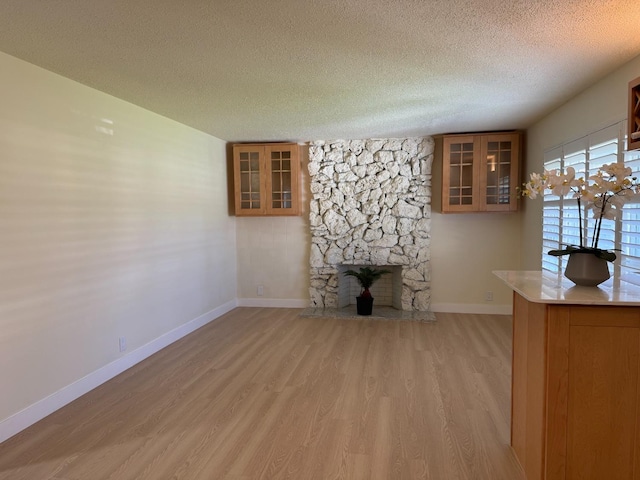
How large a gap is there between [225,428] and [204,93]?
260 centimetres

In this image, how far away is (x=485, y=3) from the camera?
78.0 inches

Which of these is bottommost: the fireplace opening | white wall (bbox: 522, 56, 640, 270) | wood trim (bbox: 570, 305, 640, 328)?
the fireplace opening

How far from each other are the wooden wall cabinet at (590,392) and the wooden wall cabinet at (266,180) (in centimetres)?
434

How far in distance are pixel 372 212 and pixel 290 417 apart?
345cm

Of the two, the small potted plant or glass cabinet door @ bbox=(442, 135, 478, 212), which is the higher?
glass cabinet door @ bbox=(442, 135, 478, 212)

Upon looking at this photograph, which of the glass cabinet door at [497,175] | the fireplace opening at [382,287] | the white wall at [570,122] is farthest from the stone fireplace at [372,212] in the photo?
the white wall at [570,122]

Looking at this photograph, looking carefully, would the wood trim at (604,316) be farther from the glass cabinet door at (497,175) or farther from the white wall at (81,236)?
the glass cabinet door at (497,175)

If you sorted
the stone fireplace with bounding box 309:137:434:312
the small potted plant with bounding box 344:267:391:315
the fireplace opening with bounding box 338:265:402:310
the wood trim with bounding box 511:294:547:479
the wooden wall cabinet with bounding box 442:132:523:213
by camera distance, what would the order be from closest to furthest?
1. the wood trim with bounding box 511:294:547:479
2. the wooden wall cabinet with bounding box 442:132:523:213
3. the small potted plant with bounding box 344:267:391:315
4. the stone fireplace with bounding box 309:137:434:312
5. the fireplace opening with bounding box 338:265:402:310

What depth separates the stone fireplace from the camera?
221 inches

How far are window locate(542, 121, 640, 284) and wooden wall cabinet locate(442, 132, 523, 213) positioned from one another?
2.59 ft

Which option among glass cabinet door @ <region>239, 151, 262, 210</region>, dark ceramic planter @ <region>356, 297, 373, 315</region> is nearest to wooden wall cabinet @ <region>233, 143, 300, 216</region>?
glass cabinet door @ <region>239, 151, 262, 210</region>

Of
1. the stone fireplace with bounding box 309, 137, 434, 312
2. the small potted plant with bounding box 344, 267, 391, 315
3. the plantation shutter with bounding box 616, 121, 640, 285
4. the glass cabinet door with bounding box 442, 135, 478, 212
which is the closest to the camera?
the plantation shutter with bounding box 616, 121, 640, 285

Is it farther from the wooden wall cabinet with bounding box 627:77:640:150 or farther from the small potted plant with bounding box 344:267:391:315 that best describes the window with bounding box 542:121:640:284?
the small potted plant with bounding box 344:267:391:315

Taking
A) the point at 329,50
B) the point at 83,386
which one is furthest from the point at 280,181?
the point at 83,386
